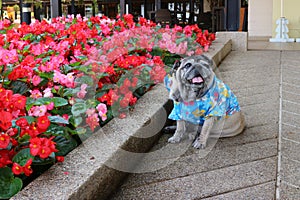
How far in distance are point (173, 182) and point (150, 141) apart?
1.44 feet

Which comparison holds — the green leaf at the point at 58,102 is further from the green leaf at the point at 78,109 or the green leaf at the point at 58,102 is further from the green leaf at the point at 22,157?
the green leaf at the point at 22,157

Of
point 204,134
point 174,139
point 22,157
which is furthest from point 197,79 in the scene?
point 22,157

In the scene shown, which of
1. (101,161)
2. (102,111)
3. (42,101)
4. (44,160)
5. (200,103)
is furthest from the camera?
(200,103)

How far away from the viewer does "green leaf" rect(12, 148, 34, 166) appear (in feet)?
4.48

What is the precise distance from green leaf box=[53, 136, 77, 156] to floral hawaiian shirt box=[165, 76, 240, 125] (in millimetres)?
685

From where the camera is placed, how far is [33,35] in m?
3.66

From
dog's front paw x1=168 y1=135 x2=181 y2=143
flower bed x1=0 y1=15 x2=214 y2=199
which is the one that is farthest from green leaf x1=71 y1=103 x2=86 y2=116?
dog's front paw x1=168 y1=135 x2=181 y2=143

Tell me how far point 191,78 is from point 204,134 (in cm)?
36

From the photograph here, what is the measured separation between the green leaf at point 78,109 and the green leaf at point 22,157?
1.35 feet

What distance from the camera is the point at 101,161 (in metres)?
1.56

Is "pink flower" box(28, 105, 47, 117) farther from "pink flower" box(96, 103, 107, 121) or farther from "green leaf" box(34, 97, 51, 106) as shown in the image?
"pink flower" box(96, 103, 107, 121)

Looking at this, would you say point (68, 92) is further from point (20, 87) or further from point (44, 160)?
point (44, 160)

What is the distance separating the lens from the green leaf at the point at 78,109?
1791 millimetres

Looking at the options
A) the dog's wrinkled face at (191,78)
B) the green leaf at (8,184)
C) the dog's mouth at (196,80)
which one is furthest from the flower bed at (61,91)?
the dog's mouth at (196,80)
